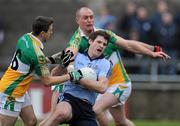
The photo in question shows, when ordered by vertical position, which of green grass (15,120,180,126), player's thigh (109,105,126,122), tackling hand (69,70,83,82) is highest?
tackling hand (69,70,83,82)

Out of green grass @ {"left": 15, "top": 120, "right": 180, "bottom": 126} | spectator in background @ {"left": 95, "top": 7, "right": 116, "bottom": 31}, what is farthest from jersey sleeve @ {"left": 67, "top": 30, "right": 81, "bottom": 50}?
spectator in background @ {"left": 95, "top": 7, "right": 116, "bottom": 31}

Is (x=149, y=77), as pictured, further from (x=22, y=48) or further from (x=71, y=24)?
(x=22, y=48)

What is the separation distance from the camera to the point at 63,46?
24.3 m

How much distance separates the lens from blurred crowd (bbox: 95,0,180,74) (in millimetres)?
22203

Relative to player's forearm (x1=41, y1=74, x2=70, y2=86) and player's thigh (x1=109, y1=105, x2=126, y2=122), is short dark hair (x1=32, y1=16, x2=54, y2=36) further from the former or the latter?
player's thigh (x1=109, y1=105, x2=126, y2=122)

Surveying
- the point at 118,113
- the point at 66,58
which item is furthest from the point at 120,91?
the point at 66,58

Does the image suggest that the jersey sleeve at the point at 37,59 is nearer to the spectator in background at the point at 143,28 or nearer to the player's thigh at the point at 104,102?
the player's thigh at the point at 104,102

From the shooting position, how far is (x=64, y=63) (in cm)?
1399

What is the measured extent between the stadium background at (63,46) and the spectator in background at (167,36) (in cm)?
16

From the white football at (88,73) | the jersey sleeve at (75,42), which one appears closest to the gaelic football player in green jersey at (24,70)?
the white football at (88,73)

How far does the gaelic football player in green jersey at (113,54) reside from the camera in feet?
49.2

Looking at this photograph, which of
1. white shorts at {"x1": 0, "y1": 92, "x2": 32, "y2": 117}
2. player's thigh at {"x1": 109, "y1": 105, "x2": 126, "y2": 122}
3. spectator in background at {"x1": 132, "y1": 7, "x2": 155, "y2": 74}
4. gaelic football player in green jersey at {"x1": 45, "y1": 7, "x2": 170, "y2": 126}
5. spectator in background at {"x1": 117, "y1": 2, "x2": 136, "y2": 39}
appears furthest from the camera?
spectator in background at {"x1": 117, "y1": 2, "x2": 136, "y2": 39}

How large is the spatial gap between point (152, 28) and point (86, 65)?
28.6 ft

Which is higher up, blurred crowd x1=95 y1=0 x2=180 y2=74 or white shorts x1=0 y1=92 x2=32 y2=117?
white shorts x1=0 y1=92 x2=32 y2=117
